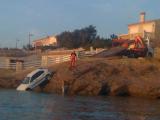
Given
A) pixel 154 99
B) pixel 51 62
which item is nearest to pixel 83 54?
pixel 51 62

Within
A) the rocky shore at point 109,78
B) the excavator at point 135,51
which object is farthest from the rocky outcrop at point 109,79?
the excavator at point 135,51

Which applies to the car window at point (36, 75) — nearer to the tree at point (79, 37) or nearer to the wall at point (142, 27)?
the wall at point (142, 27)

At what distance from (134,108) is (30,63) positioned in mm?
36033

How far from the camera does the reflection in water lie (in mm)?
33375

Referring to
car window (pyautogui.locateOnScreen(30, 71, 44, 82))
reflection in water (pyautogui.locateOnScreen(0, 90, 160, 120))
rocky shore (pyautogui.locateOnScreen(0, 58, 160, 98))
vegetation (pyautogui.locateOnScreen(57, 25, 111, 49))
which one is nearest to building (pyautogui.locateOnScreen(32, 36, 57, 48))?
vegetation (pyautogui.locateOnScreen(57, 25, 111, 49))

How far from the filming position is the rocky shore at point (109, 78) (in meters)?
53.8

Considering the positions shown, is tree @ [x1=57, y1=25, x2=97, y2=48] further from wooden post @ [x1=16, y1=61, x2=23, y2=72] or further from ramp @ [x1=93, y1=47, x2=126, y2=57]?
ramp @ [x1=93, y1=47, x2=126, y2=57]

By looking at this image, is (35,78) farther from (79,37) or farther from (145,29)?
(79,37)

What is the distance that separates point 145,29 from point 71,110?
63.1 m

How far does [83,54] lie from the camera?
73500 millimetres

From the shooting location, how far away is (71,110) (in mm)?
37344

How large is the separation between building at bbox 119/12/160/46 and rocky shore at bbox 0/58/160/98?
2779 cm

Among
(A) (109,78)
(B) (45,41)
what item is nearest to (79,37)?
(B) (45,41)

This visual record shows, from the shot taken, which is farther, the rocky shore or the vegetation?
the vegetation
